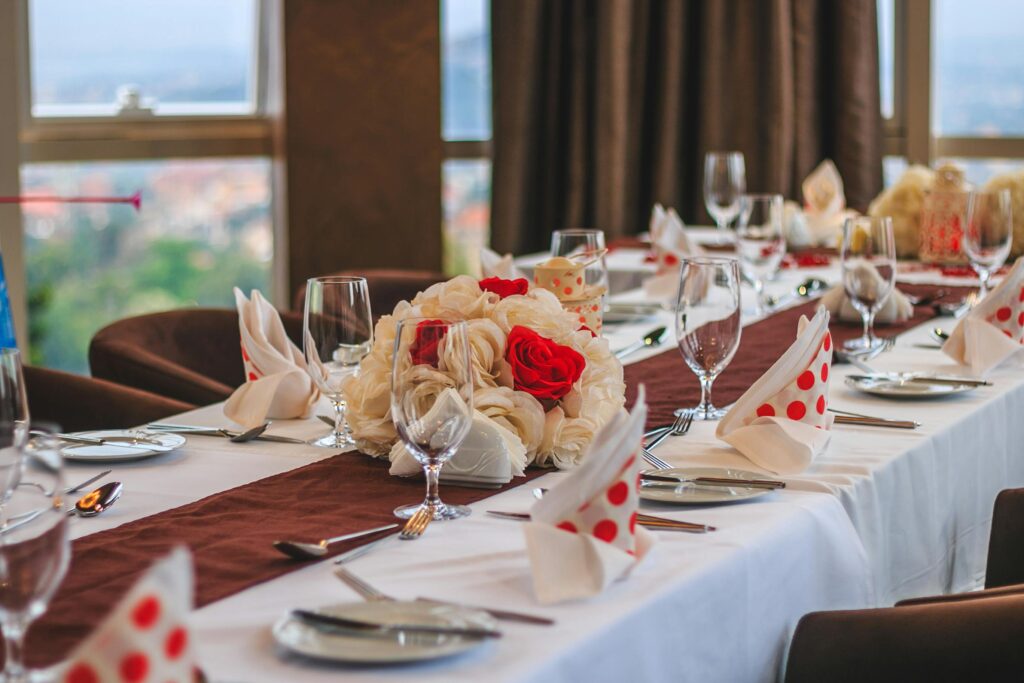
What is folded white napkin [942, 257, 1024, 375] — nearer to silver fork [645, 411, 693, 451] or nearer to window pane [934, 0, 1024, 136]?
silver fork [645, 411, 693, 451]

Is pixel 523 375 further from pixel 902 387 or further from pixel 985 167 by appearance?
pixel 985 167

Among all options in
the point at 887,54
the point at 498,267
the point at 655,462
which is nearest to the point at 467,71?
the point at 887,54

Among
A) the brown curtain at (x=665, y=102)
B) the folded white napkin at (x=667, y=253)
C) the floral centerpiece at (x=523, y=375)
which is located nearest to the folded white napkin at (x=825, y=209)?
the folded white napkin at (x=667, y=253)

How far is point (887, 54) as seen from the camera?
5.13 m

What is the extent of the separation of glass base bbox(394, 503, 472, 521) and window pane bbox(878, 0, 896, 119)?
4.14 meters

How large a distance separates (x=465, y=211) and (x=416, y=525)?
425cm

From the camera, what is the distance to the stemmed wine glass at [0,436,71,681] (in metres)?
0.84

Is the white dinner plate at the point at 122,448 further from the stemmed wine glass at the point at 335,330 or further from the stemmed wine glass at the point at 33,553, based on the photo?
the stemmed wine glass at the point at 33,553

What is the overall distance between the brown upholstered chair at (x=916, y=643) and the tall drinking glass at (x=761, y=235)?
149 centimetres

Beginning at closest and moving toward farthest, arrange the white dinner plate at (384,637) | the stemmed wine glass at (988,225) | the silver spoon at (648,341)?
the white dinner plate at (384,637), the silver spoon at (648,341), the stemmed wine glass at (988,225)

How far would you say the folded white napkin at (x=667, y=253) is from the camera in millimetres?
2979

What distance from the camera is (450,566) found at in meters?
1.21

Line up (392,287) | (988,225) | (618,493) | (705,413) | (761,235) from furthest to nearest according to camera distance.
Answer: (392,287) → (761,235) → (988,225) → (705,413) → (618,493)

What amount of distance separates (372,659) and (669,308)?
1.95 meters
